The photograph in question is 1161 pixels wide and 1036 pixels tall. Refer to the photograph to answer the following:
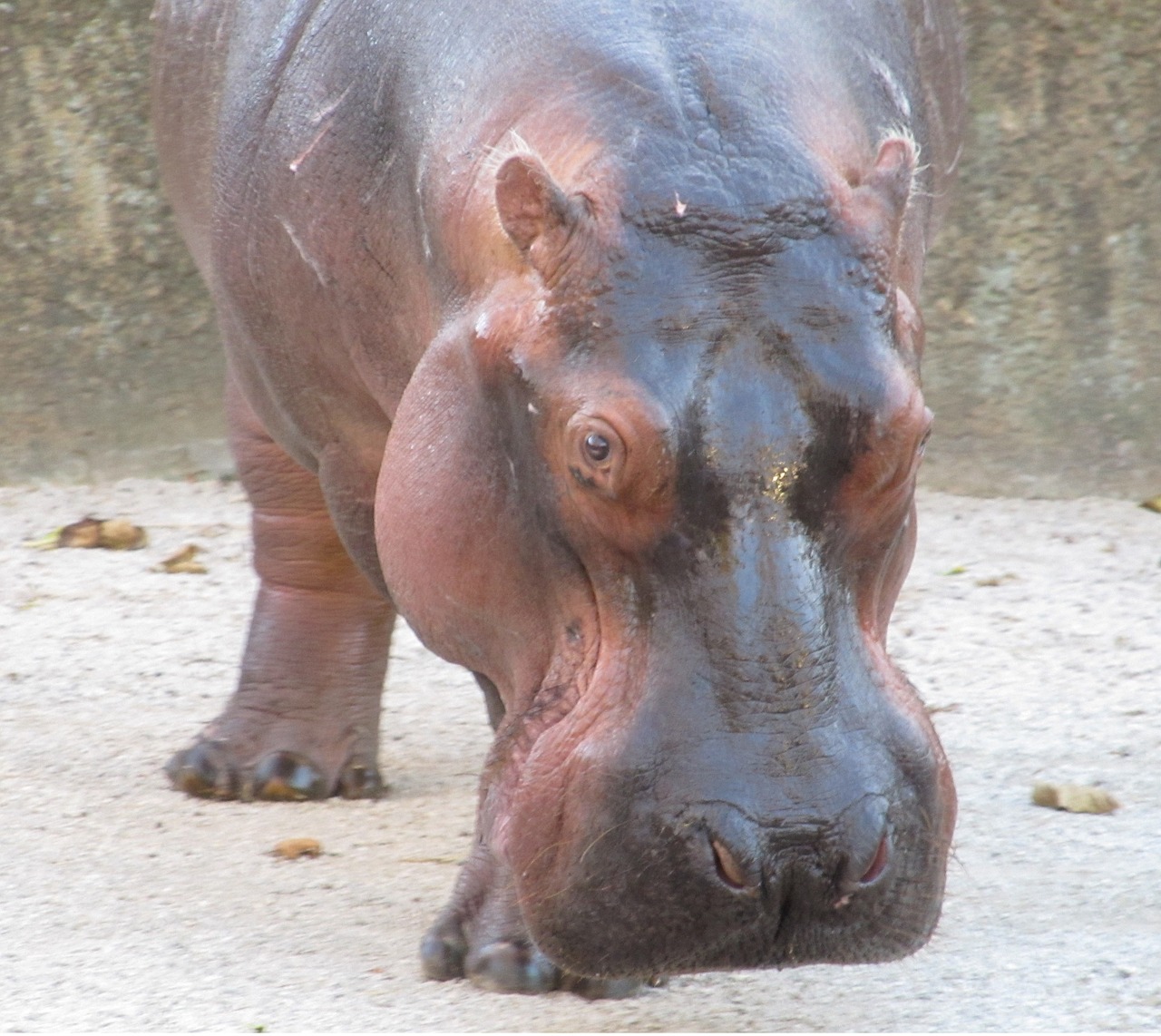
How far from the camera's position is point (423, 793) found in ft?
13.8

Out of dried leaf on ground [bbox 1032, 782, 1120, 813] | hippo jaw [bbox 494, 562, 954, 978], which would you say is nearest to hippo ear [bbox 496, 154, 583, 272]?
hippo jaw [bbox 494, 562, 954, 978]

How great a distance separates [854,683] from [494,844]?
55 centimetres

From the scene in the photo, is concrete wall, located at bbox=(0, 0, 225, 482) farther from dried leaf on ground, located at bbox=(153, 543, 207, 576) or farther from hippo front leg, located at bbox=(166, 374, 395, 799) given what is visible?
hippo front leg, located at bbox=(166, 374, 395, 799)

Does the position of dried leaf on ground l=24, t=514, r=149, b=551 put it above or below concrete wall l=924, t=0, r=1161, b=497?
below

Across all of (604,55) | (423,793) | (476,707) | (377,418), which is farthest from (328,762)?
(604,55)

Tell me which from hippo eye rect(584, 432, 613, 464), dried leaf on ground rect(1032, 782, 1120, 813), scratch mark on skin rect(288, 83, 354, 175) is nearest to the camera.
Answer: hippo eye rect(584, 432, 613, 464)

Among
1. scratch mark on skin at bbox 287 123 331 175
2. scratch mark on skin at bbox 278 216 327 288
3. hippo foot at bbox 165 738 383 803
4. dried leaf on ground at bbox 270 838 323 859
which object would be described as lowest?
hippo foot at bbox 165 738 383 803

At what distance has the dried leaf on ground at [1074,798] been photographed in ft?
13.1

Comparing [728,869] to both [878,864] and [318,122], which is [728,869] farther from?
[318,122]

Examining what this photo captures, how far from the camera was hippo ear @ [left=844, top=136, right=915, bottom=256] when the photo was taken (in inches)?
103

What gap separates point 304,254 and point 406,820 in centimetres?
128

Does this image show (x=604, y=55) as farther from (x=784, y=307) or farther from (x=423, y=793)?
(x=423, y=793)

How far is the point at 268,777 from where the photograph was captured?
13.8ft

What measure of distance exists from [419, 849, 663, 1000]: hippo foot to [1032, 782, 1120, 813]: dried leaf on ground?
1.33m
